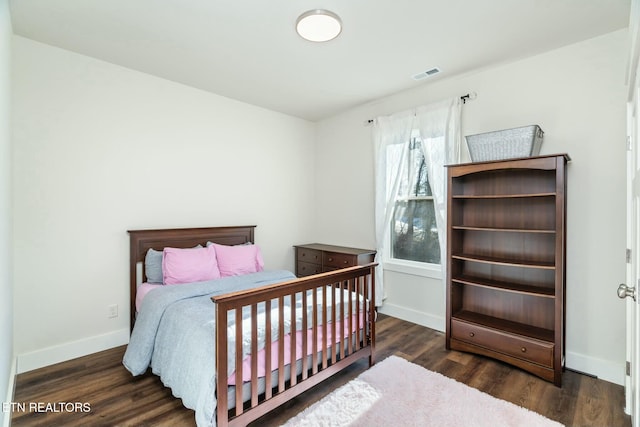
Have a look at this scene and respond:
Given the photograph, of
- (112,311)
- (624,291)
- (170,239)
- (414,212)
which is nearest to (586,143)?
(624,291)

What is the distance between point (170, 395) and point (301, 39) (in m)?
2.77

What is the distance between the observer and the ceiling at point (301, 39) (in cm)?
199

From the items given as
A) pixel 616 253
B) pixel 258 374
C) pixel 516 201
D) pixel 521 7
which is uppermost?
pixel 521 7

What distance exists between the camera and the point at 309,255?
159 inches

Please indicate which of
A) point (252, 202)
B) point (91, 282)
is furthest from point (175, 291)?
point (252, 202)

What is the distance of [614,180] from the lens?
2.28 meters

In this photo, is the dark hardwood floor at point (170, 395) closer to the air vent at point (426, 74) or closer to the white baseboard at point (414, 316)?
the white baseboard at point (414, 316)

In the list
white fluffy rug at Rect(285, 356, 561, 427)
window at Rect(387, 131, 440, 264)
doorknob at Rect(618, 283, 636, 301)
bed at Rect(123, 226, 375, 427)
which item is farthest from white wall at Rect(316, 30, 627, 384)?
bed at Rect(123, 226, 375, 427)

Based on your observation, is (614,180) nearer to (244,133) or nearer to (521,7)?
(521,7)

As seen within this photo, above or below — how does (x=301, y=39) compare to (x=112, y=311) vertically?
above

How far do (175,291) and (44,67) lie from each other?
2127 mm

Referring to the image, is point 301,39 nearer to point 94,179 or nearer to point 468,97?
point 468,97

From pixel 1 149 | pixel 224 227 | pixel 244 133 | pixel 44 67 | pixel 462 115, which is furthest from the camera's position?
pixel 244 133

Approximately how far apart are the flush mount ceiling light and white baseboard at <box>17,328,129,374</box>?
306 centimetres
